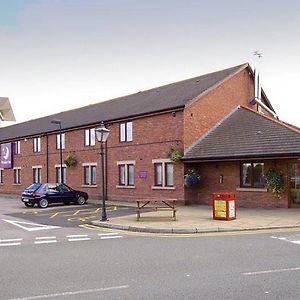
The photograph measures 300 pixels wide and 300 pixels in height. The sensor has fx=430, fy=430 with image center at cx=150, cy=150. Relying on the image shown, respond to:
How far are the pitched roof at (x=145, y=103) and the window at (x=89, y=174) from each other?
321 cm

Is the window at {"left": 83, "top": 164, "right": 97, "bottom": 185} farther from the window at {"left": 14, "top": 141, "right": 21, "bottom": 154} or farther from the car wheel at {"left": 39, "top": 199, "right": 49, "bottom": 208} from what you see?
the window at {"left": 14, "top": 141, "right": 21, "bottom": 154}

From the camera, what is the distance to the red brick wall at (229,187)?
20312 millimetres

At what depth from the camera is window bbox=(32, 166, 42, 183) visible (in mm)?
39344

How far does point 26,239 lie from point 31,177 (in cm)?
2886

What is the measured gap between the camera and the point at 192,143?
24.4m

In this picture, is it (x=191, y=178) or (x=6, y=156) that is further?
(x=6, y=156)

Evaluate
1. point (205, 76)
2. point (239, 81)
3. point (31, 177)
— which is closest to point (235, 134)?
point (239, 81)

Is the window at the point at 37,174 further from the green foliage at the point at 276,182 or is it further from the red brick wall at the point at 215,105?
the green foliage at the point at 276,182

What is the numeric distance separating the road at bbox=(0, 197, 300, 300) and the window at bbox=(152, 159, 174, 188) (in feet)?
41.1

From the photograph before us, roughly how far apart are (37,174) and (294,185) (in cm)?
2641

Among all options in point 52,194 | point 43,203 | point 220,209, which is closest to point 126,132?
point 52,194

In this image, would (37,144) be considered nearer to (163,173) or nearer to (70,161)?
(70,161)

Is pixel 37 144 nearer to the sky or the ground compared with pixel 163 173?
nearer to the sky

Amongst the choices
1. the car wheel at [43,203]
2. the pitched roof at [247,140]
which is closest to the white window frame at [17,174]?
the car wheel at [43,203]
